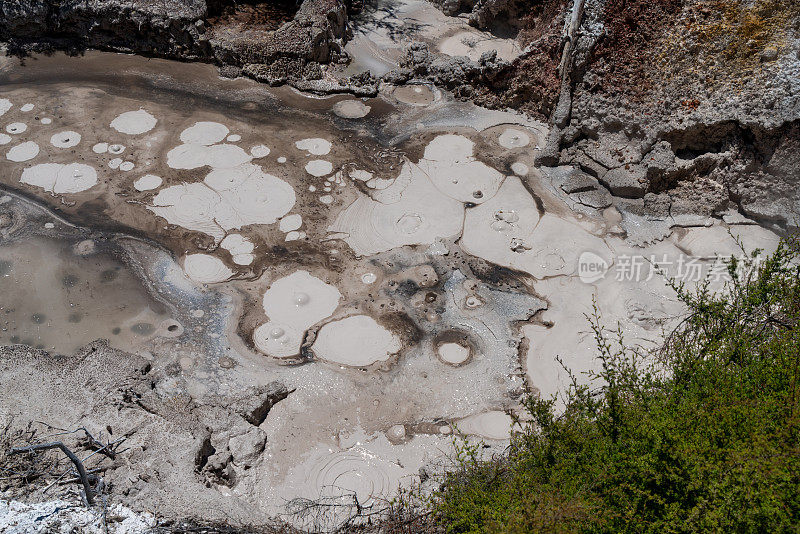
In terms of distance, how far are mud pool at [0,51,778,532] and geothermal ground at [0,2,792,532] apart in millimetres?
31

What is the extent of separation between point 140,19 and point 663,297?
9.45 metres

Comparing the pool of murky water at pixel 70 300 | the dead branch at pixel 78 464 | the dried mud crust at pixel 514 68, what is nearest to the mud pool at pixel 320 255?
the pool of murky water at pixel 70 300

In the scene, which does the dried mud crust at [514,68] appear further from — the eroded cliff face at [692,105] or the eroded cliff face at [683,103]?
the eroded cliff face at [692,105]

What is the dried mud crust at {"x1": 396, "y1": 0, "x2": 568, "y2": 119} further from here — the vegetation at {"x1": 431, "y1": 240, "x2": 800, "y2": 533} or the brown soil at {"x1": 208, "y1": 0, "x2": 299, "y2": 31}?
the vegetation at {"x1": 431, "y1": 240, "x2": 800, "y2": 533}

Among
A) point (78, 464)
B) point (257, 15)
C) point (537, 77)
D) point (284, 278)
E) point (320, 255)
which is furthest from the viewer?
point (257, 15)

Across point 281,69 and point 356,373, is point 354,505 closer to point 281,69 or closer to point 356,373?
point 356,373

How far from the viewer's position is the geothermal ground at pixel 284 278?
612 cm

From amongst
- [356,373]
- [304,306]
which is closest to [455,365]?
[356,373]

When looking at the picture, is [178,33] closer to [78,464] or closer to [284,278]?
[284,278]

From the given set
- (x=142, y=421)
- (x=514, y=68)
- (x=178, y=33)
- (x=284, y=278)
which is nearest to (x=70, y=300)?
(x=142, y=421)

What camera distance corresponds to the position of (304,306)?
25.1 ft

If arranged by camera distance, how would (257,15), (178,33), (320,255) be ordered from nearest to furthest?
(320,255) < (178,33) < (257,15)

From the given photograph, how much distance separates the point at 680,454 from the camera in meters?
4.71

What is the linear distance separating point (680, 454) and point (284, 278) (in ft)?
16.2
